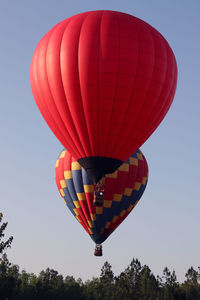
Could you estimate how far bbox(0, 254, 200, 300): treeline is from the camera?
65.4m

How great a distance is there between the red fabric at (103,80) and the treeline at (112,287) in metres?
35.5

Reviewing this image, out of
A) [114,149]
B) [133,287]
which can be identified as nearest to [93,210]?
[114,149]

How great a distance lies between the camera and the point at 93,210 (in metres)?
34.2

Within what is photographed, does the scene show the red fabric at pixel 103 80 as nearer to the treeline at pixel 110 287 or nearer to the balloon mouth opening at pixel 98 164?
the balloon mouth opening at pixel 98 164

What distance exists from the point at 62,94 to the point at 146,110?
419 centimetres

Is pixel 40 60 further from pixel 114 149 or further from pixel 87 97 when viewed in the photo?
pixel 114 149

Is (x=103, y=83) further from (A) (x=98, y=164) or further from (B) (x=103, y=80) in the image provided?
(A) (x=98, y=164)

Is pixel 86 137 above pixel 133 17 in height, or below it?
below

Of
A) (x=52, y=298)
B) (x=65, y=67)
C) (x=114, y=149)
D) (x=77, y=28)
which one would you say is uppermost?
(x=77, y=28)

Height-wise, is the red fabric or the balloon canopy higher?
the red fabric

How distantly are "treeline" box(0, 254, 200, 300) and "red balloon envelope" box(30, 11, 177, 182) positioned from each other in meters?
35.2

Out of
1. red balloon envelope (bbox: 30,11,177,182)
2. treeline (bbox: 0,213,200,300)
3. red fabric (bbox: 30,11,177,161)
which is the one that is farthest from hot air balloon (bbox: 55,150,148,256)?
treeline (bbox: 0,213,200,300)

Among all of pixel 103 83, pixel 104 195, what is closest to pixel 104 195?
pixel 104 195

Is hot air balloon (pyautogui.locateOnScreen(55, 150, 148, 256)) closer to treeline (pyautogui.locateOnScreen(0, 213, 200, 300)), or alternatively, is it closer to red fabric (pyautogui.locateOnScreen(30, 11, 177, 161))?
red fabric (pyautogui.locateOnScreen(30, 11, 177, 161))
